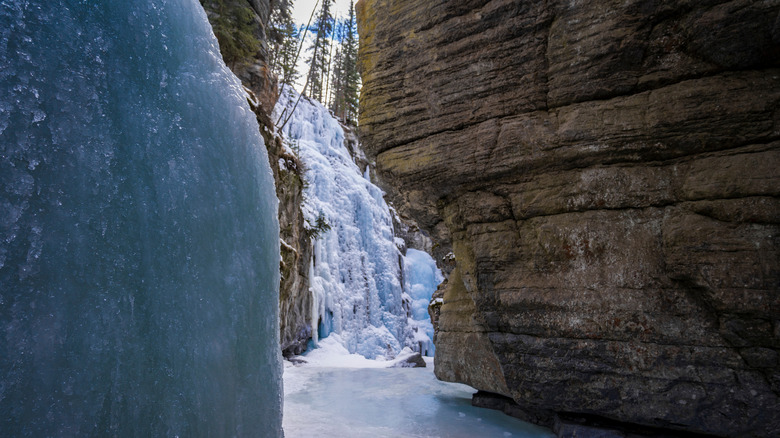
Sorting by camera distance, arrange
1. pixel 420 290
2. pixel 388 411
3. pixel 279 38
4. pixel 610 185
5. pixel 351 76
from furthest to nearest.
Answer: pixel 351 76
pixel 420 290
pixel 279 38
pixel 388 411
pixel 610 185

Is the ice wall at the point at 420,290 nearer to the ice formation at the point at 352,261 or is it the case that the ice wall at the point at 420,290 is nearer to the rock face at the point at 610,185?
the ice formation at the point at 352,261

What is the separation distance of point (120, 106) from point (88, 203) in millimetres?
663

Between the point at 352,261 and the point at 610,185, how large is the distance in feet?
51.2

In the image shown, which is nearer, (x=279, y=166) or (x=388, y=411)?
(x=388, y=411)

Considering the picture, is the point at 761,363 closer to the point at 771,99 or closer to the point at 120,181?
the point at 771,99

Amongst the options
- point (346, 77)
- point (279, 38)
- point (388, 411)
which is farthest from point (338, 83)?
point (388, 411)

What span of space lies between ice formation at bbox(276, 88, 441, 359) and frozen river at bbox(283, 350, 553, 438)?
668cm

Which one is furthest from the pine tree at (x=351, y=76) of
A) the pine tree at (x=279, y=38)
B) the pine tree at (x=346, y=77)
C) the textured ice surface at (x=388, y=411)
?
the textured ice surface at (x=388, y=411)

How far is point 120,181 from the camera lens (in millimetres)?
2367

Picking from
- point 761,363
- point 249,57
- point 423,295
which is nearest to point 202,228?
point 761,363

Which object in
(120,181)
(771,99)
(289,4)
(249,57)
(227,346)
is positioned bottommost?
(227,346)

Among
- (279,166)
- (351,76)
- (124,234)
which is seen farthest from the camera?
(351,76)

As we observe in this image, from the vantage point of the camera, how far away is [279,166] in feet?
36.3

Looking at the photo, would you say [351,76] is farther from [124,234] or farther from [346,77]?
[124,234]
